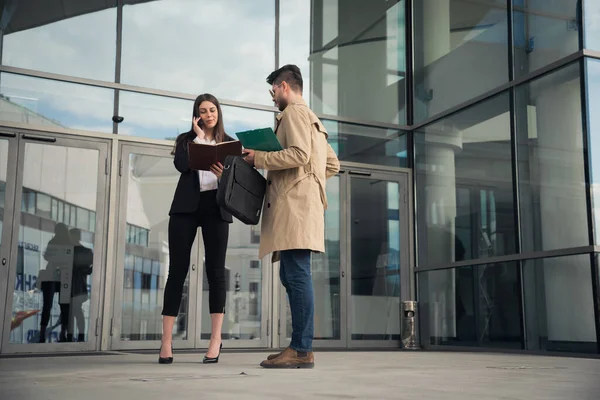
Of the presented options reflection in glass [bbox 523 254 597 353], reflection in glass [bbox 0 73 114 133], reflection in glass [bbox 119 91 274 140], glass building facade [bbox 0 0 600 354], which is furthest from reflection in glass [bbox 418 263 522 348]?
reflection in glass [bbox 0 73 114 133]

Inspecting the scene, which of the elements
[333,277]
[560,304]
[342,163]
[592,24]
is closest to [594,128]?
[592,24]

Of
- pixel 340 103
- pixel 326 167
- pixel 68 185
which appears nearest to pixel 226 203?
pixel 326 167

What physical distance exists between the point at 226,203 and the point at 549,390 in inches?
63.9

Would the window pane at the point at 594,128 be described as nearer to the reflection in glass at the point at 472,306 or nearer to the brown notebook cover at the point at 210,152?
the reflection in glass at the point at 472,306

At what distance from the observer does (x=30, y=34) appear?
646cm

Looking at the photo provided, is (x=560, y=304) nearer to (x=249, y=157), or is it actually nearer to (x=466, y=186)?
(x=466, y=186)

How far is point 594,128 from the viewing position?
5.60 metres

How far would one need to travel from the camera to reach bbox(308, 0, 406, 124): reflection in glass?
7664 mm

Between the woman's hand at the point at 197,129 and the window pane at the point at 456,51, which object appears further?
the window pane at the point at 456,51

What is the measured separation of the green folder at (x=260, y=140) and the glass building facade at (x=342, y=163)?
311 cm

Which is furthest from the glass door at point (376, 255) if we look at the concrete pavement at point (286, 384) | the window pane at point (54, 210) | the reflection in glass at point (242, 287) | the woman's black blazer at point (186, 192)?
the concrete pavement at point (286, 384)

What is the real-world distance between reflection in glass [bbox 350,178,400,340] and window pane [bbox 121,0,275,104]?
4.84ft

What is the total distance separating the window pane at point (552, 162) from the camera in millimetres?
5680

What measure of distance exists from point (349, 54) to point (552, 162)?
2760 millimetres
